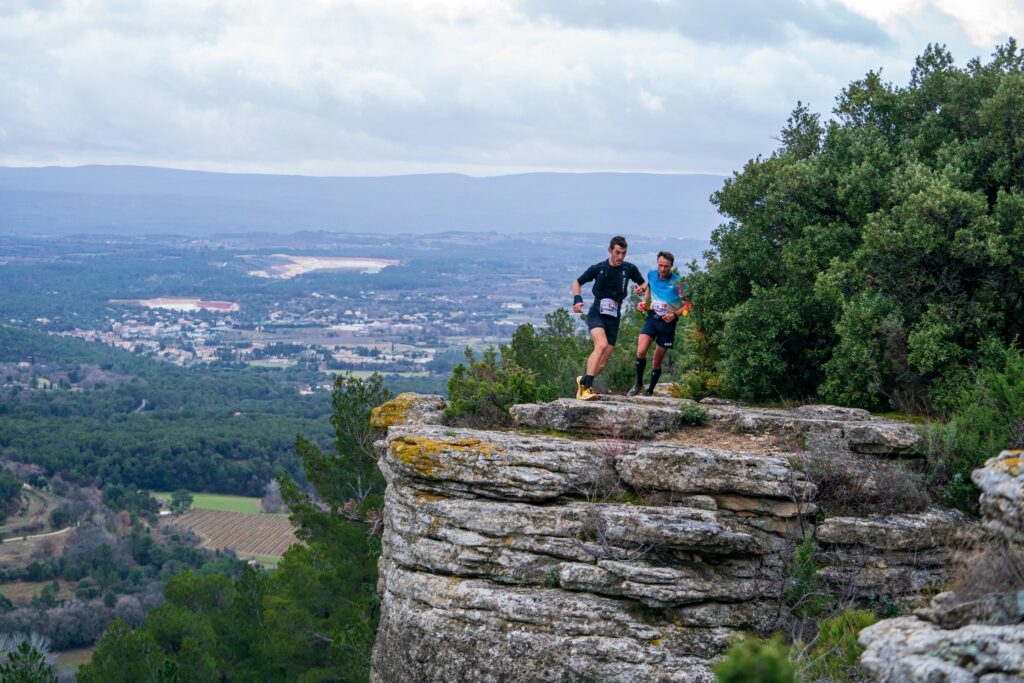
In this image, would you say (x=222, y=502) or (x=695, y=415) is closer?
(x=695, y=415)

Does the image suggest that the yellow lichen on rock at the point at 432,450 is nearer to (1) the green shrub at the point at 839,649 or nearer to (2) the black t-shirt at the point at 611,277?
(2) the black t-shirt at the point at 611,277

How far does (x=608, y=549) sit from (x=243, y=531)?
69.9 m

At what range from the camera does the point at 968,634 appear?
7934mm

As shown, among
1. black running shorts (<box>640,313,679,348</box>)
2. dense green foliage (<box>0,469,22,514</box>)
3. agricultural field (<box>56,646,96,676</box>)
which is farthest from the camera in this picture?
dense green foliage (<box>0,469,22,514</box>)

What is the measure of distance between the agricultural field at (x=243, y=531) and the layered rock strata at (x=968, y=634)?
6367 cm

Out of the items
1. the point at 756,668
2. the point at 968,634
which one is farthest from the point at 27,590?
the point at 756,668

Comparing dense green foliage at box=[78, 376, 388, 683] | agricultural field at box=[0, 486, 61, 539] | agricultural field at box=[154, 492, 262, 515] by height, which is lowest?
agricultural field at box=[154, 492, 262, 515]

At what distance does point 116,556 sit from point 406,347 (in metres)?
97.2

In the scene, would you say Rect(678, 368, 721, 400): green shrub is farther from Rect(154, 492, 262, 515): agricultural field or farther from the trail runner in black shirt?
Rect(154, 492, 262, 515): agricultural field

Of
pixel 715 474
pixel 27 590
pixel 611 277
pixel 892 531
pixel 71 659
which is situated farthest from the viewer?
pixel 27 590

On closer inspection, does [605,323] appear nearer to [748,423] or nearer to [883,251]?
[748,423]

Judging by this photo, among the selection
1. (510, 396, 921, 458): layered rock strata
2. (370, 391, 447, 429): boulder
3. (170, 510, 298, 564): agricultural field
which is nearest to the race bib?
(510, 396, 921, 458): layered rock strata

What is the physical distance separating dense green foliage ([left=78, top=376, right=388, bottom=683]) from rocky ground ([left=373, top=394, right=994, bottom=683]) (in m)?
9.31

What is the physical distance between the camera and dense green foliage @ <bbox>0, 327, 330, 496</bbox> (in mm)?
89625
